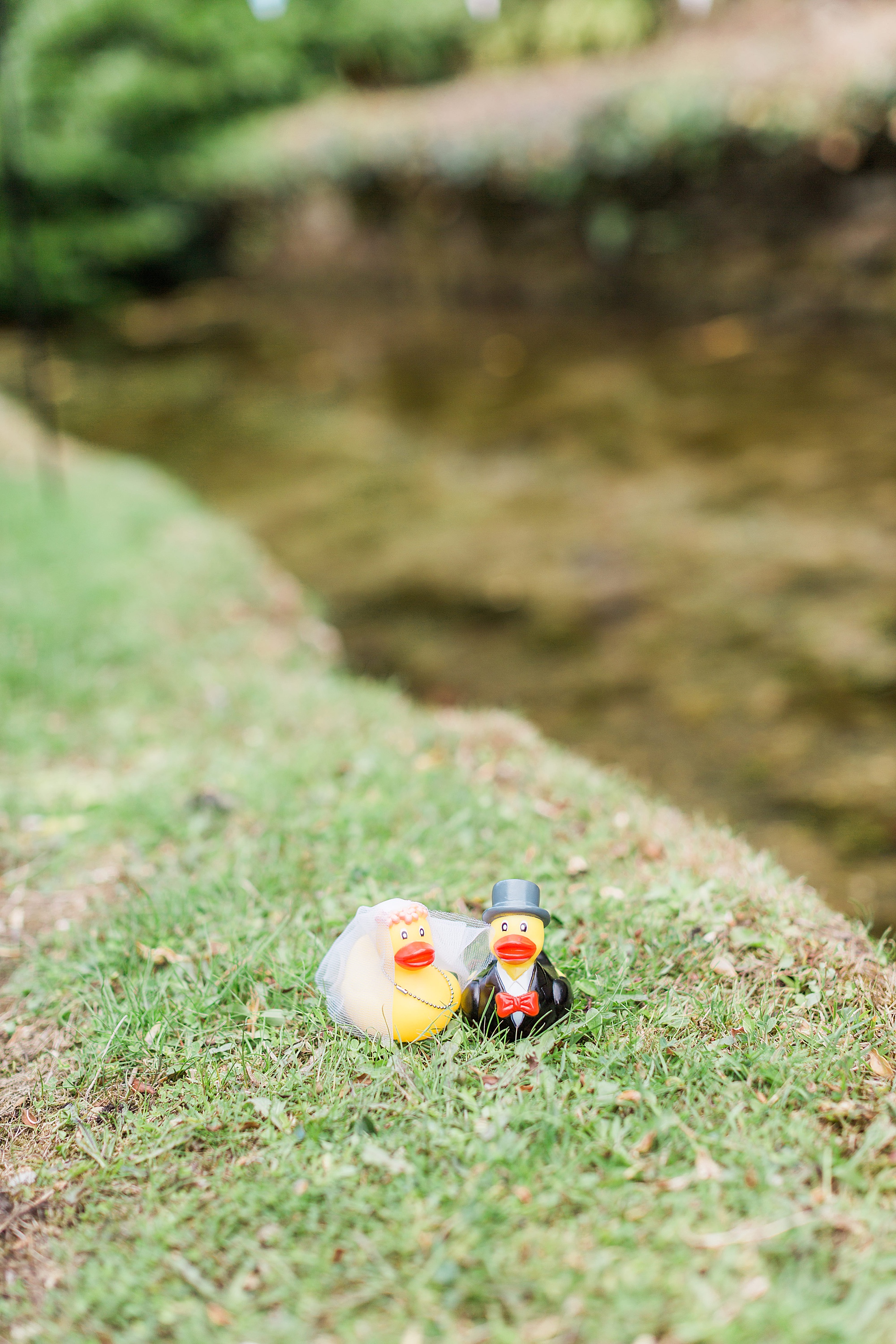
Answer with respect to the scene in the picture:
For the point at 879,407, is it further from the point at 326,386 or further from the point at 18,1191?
the point at 18,1191

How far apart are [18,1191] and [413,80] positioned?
1622 centimetres

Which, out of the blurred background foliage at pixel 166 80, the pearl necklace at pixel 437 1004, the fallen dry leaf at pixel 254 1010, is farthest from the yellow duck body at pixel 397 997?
the blurred background foliage at pixel 166 80

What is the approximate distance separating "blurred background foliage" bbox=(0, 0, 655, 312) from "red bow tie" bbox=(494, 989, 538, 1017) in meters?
12.2

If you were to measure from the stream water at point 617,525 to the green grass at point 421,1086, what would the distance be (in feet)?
2.42

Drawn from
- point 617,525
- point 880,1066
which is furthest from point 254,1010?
point 617,525

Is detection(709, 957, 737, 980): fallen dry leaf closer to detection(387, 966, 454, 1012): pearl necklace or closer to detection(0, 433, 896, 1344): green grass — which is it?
detection(0, 433, 896, 1344): green grass

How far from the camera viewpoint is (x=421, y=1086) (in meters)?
1.68

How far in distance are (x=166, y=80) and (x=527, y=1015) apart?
14401 mm

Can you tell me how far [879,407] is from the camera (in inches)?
254

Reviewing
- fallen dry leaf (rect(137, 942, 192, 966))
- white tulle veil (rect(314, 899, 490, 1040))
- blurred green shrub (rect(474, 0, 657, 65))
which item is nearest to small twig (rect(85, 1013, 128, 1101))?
fallen dry leaf (rect(137, 942, 192, 966))

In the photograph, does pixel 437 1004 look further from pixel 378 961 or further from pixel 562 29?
pixel 562 29

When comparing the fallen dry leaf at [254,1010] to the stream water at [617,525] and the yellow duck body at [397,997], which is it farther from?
the stream water at [617,525]

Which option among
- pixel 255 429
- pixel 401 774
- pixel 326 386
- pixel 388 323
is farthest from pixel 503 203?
pixel 401 774

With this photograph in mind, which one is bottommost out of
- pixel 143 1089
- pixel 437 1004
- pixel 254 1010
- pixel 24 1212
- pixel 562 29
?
pixel 24 1212
